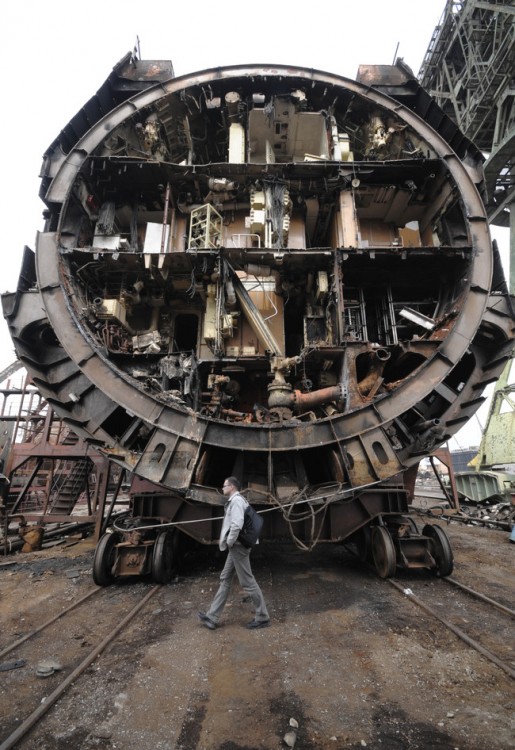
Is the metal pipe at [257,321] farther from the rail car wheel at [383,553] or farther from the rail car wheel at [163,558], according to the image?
the rail car wheel at [163,558]

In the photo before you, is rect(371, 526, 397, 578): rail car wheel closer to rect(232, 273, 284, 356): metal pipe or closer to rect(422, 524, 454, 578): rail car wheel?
rect(422, 524, 454, 578): rail car wheel

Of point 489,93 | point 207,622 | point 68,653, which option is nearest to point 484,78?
point 489,93

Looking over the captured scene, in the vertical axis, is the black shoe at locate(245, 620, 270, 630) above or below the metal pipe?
below

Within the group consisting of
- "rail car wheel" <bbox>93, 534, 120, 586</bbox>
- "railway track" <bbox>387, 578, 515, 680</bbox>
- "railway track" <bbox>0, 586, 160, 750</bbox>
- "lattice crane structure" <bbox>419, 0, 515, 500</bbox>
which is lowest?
"railway track" <bbox>0, 586, 160, 750</bbox>

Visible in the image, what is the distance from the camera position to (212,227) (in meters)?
7.82

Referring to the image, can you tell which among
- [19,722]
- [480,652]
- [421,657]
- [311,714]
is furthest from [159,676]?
[480,652]

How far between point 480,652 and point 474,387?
16.7 feet

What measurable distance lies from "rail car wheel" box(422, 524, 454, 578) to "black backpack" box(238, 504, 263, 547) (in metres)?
3.07

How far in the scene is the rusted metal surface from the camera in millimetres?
5509

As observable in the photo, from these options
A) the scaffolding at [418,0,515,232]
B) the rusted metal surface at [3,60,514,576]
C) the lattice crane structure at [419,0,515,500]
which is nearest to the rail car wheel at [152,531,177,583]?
the rusted metal surface at [3,60,514,576]

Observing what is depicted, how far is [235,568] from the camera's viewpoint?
12.1 ft

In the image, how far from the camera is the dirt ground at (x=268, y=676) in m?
2.28

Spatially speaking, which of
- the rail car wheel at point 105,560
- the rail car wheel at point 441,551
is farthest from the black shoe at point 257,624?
the rail car wheel at point 441,551

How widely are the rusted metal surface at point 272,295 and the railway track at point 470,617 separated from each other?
114cm
